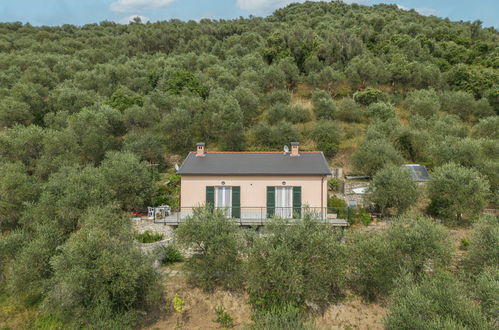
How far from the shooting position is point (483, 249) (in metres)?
11.5

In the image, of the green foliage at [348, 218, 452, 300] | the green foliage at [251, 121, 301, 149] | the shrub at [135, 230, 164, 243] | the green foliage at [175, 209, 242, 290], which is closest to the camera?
the green foliage at [348, 218, 452, 300]

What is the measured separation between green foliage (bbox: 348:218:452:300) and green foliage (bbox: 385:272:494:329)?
182cm

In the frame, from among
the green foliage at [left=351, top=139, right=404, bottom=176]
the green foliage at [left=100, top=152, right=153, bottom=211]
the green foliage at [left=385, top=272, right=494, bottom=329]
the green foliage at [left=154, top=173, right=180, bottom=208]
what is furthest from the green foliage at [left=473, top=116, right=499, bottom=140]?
the green foliage at [left=100, top=152, right=153, bottom=211]

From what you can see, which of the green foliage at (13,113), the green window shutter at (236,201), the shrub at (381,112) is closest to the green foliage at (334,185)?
the green window shutter at (236,201)

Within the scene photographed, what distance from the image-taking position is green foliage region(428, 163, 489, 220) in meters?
16.5

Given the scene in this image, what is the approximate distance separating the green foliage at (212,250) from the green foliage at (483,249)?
31.4ft

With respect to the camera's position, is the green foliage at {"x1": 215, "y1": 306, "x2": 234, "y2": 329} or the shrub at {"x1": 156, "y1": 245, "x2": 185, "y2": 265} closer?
the green foliage at {"x1": 215, "y1": 306, "x2": 234, "y2": 329}

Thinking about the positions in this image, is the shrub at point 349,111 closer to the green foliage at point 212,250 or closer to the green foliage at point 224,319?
the green foliage at point 212,250

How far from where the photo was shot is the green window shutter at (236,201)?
17516 mm

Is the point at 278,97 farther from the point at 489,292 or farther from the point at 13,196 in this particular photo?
the point at 489,292

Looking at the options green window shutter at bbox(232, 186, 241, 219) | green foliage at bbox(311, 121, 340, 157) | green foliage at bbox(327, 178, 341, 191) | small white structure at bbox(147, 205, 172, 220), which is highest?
green foliage at bbox(311, 121, 340, 157)

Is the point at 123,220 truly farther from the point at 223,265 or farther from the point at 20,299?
the point at 20,299

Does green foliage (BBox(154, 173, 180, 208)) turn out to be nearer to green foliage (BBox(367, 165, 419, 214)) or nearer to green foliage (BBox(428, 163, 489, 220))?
green foliage (BBox(367, 165, 419, 214))

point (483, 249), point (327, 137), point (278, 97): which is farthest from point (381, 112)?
point (483, 249)
